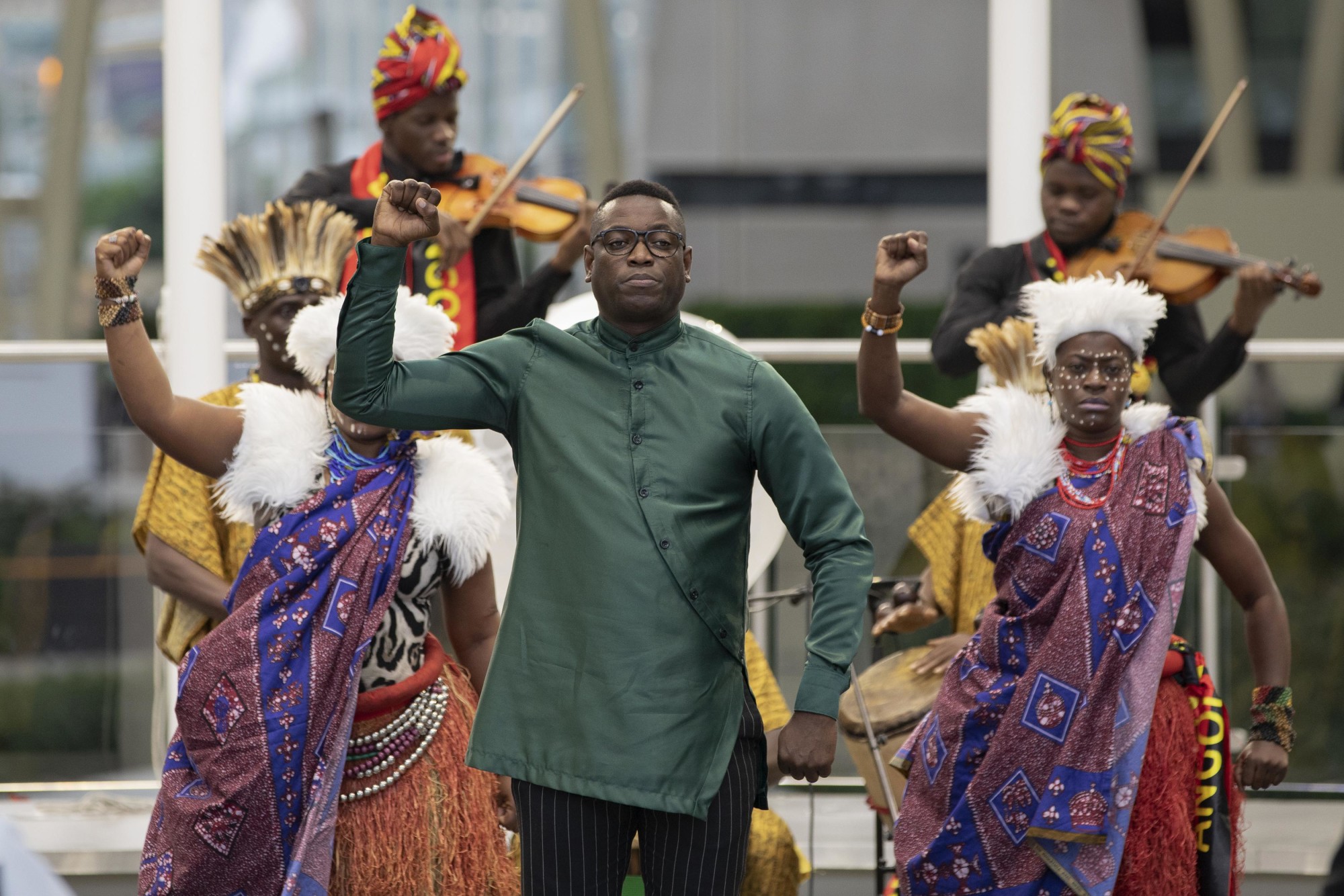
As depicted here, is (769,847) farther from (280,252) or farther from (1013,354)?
(280,252)

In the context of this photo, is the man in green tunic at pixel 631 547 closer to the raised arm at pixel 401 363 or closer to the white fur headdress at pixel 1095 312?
the raised arm at pixel 401 363

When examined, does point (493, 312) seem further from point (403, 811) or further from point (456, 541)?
point (403, 811)

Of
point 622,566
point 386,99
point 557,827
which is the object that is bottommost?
point 557,827

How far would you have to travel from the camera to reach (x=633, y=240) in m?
2.99

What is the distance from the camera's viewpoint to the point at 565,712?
9.61 feet

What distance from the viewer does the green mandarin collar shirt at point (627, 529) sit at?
2902 millimetres

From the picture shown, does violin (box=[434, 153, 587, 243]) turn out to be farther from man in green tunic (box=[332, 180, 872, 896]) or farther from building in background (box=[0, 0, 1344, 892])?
man in green tunic (box=[332, 180, 872, 896])

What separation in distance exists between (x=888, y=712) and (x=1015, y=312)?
1.14 meters

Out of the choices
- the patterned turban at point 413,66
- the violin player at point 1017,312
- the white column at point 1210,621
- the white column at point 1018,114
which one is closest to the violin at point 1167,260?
the violin player at point 1017,312

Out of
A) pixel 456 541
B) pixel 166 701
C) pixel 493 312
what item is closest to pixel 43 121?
pixel 166 701

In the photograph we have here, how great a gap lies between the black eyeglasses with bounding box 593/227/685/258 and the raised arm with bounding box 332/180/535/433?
238 mm

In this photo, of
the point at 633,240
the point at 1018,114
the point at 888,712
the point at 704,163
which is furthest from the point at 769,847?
the point at 704,163

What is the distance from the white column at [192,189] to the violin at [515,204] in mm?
1313

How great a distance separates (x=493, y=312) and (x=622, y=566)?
211cm
